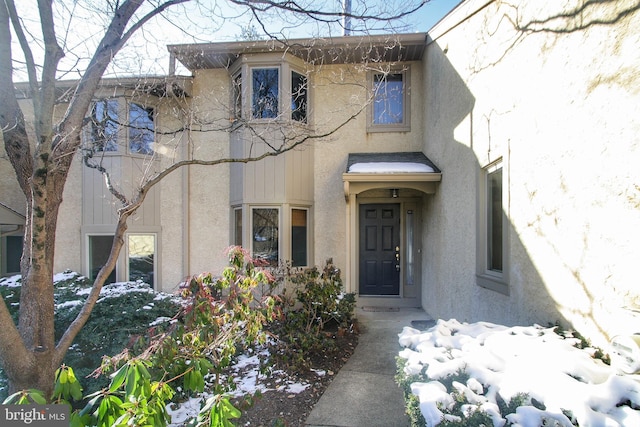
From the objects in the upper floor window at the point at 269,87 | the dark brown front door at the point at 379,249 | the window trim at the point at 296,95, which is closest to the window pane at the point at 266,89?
the upper floor window at the point at 269,87

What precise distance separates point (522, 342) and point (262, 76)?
6.73 metres

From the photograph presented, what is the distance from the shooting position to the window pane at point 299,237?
7.30 metres

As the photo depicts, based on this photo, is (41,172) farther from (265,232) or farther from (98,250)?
(98,250)

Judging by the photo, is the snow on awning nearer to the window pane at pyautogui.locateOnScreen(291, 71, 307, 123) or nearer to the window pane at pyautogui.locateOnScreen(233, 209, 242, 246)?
Answer: the window pane at pyautogui.locateOnScreen(291, 71, 307, 123)

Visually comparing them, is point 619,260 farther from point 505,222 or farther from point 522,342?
point 505,222

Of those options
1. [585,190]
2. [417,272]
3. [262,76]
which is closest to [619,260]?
[585,190]

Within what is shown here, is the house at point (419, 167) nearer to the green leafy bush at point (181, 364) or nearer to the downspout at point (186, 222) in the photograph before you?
the downspout at point (186, 222)

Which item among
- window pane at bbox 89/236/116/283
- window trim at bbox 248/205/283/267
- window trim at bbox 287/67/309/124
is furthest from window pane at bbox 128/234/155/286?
window trim at bbox 287/67/309/124

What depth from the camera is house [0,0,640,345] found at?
2285 mm

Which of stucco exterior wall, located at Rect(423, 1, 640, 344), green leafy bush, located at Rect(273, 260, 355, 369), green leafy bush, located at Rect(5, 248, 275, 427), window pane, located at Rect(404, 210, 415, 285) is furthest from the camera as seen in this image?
window pane, located at Rect(404, 210, 415, 285)

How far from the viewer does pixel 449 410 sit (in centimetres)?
175

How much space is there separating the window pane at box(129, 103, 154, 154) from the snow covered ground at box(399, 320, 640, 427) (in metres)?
7.35

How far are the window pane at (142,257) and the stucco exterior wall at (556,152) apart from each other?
6.51 metres

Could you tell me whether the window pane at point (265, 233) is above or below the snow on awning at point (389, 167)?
below
